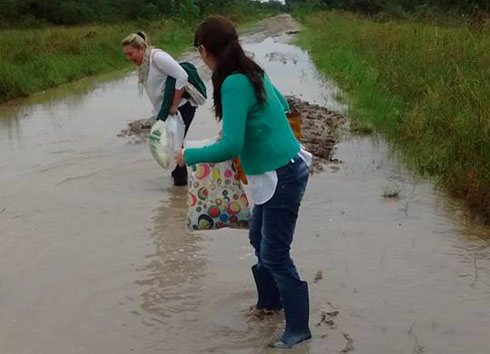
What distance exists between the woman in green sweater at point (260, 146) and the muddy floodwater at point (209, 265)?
0.67 m

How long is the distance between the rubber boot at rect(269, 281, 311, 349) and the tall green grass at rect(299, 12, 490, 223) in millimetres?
2662

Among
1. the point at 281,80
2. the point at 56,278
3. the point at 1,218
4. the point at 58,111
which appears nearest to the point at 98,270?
the point at 56,278

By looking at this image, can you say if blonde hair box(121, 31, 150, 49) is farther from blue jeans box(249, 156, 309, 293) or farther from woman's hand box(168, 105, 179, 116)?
blue jeans box(249, 156, 309, 293)

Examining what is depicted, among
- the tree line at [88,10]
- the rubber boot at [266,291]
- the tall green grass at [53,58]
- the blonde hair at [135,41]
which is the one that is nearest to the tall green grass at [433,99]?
the rubber boot at [266,291]

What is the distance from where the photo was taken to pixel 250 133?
11.2 ft

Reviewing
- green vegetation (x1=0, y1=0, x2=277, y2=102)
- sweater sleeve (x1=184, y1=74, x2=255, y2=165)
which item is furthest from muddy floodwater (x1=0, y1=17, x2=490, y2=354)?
green vegetation (x1=0, y1=0, x2=277, y2=102)

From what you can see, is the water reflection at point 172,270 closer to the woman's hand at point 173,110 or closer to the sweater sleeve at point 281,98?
the woman's hand at point 173,110

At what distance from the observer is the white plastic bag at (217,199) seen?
3.88 metres

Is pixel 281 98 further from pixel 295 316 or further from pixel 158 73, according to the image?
pixel 158 73

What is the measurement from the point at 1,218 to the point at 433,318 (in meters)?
4.00

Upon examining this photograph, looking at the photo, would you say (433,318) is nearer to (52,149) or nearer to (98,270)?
(98,270)

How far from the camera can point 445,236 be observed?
5.60m

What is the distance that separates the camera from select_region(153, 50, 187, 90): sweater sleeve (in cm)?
623

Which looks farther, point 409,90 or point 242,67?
point 409,90
